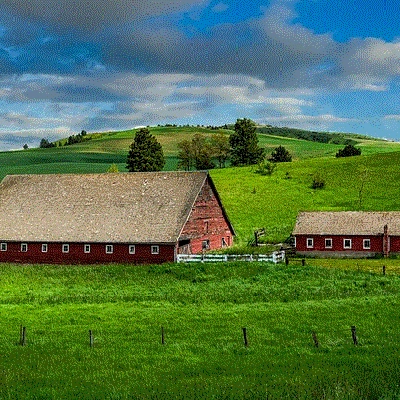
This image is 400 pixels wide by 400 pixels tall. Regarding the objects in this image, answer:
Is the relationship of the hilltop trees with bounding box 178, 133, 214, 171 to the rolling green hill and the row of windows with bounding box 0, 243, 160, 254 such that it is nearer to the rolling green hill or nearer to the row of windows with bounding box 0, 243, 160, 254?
the rolling green hill

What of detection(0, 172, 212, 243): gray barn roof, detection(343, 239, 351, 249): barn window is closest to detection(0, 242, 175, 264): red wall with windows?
detection(0, 172, 212, 243): gray barn roof

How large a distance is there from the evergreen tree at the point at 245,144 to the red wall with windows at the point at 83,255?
7397 cm

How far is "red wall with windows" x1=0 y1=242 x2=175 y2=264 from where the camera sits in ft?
161

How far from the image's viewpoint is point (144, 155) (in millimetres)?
105250

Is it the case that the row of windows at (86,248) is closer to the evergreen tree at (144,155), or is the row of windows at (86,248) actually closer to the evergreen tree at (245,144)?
the evergreen tree at (144,155)

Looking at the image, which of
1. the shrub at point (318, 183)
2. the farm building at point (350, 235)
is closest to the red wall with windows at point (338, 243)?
the farm building at point (350, 235)

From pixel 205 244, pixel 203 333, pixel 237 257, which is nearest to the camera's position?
→ pixel 203 333

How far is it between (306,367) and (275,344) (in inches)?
150

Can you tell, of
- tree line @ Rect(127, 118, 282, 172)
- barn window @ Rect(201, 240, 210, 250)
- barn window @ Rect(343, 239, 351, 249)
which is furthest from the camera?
tree line @ Rect(127, 118, 282, 172)

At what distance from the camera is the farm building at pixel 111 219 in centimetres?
4997

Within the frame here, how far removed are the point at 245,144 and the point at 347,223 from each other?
6826 centimetres

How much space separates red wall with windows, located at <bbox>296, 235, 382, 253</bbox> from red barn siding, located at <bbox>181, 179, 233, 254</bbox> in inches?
287

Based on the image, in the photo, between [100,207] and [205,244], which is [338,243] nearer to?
Answer: [205,244]

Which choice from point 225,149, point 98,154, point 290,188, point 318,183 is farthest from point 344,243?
point 98,154
